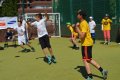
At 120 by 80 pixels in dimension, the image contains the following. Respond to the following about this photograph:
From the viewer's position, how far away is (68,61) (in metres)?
14.9

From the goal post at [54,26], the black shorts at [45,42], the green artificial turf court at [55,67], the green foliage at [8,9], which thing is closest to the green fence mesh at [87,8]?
the goal post at [54,26]

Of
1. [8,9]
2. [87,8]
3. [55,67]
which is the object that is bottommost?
[55,67]

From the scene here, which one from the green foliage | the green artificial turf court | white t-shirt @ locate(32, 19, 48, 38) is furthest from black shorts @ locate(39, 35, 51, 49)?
the green foliage

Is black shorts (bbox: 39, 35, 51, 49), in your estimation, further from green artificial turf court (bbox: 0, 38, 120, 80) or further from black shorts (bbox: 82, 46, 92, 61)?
black shorts (bbox: 82, 46, 92, 61)

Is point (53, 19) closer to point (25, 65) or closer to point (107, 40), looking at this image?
point (107, 40)

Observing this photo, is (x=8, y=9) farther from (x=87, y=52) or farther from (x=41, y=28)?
(x=87, y=52)

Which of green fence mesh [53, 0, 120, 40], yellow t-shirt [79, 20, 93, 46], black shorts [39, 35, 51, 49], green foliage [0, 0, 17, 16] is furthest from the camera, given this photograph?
green foliage [0, 0, 17, 16]

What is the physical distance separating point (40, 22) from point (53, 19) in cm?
1718

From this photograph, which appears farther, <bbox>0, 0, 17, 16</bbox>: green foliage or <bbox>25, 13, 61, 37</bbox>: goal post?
<bbox>0, 0, 17, 16</bbox>: green foliage

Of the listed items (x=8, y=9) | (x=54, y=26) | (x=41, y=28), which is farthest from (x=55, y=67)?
(x=8, y=9)

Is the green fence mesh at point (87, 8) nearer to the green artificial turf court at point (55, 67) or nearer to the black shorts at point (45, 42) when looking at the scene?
the green artificial turf court at point (55, 67)

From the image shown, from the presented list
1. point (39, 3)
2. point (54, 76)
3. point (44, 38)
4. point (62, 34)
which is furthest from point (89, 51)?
point (39, 3)

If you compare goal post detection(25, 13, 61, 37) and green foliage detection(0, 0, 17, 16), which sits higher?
green foliage detection(0, 0, 17, 16)

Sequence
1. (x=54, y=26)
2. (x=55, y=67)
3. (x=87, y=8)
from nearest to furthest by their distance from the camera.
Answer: (x=55, y=67)
(x=87, y=8)
(x=54, y=26)
